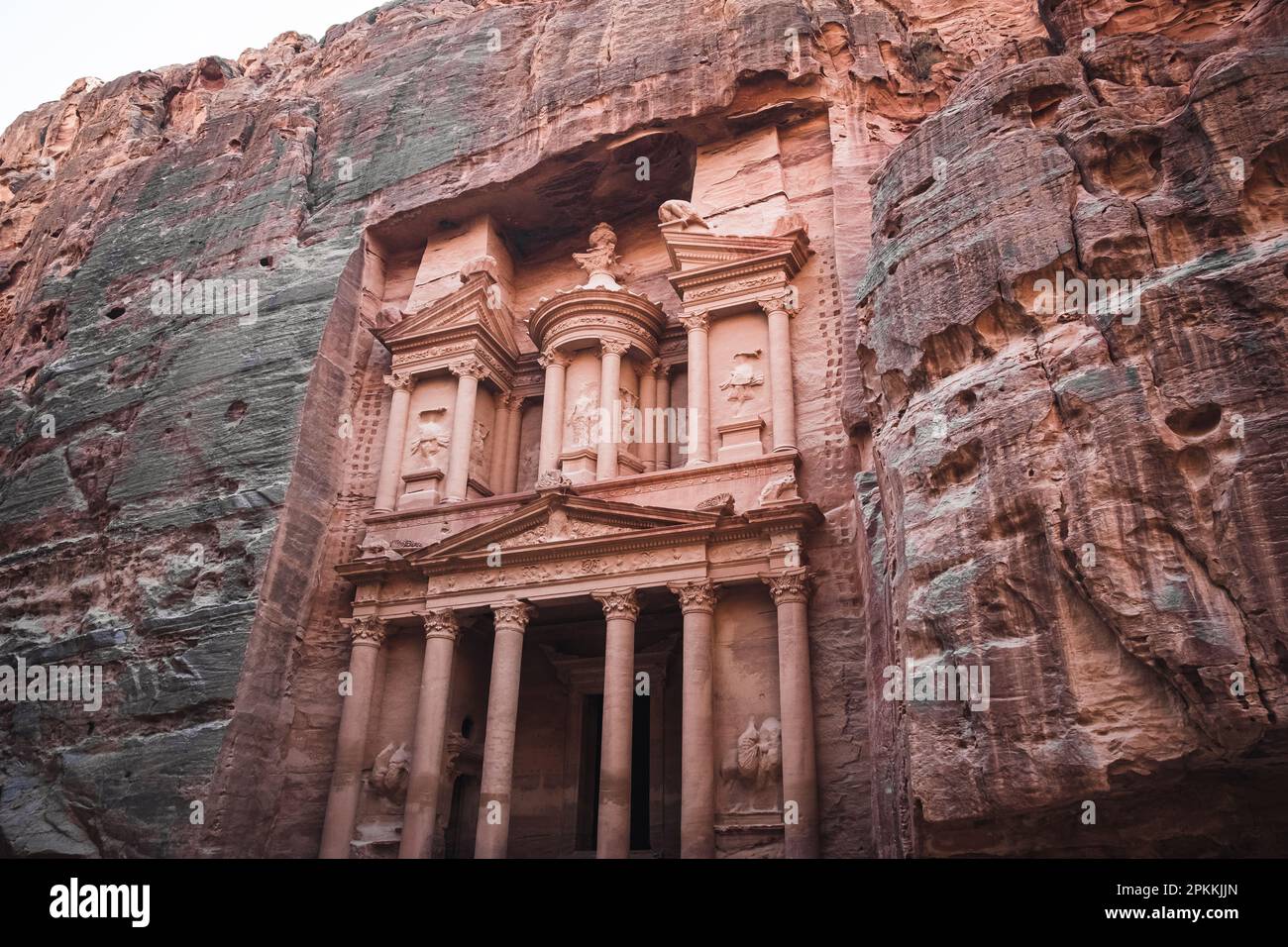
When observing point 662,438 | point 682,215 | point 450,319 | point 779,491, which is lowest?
point 779,491

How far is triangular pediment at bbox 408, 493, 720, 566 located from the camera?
46.9 feet

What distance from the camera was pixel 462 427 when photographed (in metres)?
17.6

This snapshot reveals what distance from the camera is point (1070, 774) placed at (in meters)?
7.39

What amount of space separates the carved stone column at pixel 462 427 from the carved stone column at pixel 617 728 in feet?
13.2

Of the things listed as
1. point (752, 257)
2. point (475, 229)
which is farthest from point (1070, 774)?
point (475, 229)

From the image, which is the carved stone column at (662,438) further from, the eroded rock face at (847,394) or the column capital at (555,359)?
the eroded rock face at (847,394)

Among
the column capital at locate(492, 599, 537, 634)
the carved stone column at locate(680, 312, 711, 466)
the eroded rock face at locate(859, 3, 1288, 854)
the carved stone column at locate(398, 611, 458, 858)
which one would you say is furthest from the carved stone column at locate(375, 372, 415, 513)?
the eroded rock face at locate(859, 3, 1288, 854)

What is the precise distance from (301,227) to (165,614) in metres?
8.73

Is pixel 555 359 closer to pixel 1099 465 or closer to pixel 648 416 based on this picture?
pixel 648 416

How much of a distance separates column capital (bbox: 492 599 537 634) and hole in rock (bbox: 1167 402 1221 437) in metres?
9.59

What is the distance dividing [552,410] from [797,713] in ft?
23.9

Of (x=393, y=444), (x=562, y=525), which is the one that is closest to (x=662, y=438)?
(x=562, y=525)
